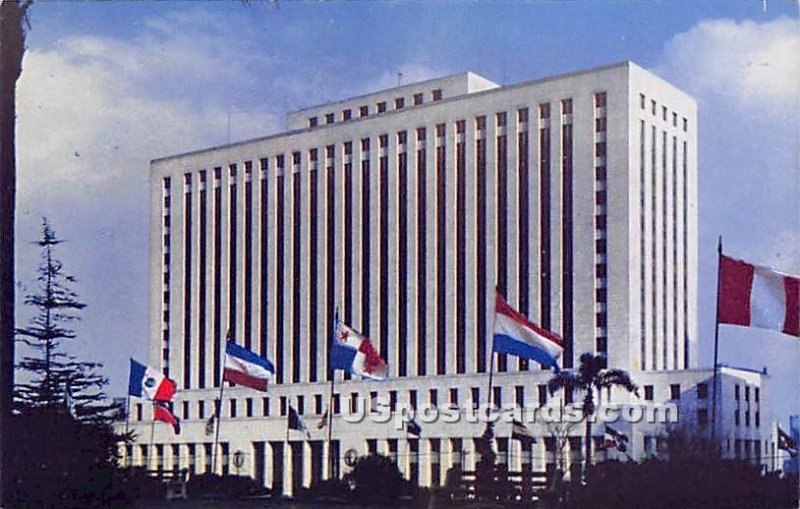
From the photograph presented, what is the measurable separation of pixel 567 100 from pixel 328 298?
5.21 meters

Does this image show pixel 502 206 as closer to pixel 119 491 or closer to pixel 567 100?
pixel 567 100

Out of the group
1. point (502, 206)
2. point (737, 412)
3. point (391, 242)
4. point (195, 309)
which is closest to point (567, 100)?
point (502, 206)

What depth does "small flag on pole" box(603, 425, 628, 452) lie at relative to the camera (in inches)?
631

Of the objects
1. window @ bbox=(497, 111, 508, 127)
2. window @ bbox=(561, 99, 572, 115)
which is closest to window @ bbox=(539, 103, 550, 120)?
window @ bbox=(561, 99, 572, 115)

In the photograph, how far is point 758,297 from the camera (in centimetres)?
1499

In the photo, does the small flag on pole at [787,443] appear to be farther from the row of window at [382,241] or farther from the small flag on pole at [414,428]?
the small flag on pole at [414,428]

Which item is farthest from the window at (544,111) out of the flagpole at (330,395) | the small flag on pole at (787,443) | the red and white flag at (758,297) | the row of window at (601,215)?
the small flag on pole at (787,443)

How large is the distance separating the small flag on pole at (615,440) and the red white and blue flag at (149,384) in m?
7.26

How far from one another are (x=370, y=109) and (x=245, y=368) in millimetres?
4687

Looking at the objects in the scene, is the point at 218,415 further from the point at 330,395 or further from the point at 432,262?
the point at 432,262

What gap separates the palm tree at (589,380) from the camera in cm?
1719

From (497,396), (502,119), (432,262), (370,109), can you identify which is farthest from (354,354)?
(502,119)

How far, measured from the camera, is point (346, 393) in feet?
64.8

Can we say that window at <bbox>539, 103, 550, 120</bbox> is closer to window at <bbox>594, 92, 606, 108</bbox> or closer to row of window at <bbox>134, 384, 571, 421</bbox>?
window at <bbox>594, 92, 606, 108</bbox>
